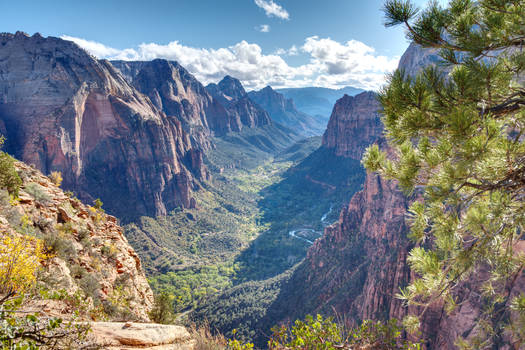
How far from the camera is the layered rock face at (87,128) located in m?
65.1

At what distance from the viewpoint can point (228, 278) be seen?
217 feet

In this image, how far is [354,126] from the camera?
131750 millimetres

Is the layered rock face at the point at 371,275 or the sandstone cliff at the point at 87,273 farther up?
the sandstone cliff at the point at 87,273

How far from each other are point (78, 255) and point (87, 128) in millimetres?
82969

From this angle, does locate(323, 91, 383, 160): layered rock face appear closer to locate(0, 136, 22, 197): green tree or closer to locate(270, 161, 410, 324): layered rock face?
locate(270, 161, 410, 324): layered rock face

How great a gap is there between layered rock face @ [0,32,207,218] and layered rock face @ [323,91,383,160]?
86449 mm

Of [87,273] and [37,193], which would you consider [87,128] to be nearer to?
[37,193]

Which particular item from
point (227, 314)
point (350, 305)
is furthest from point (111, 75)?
point (350, 305)

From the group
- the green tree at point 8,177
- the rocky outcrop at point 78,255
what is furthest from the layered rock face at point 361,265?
the green tree at point 8,177

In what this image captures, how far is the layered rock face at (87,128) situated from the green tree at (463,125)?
84.0 m

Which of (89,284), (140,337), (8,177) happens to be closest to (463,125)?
(140,337)

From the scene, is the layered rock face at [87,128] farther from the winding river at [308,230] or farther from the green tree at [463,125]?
the green tree at [463,125]

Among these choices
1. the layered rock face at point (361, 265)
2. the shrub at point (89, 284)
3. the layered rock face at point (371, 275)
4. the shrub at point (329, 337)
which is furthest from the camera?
the layered rock face at point (361, 265)

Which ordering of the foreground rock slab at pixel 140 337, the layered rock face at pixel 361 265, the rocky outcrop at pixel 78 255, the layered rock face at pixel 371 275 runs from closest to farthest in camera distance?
the foreground rock slab at pixel 140 337
the rocky outcrop at pixel 78 255
the layered rock face at pixel 371 275
the layered rock face at pixel 361 265
